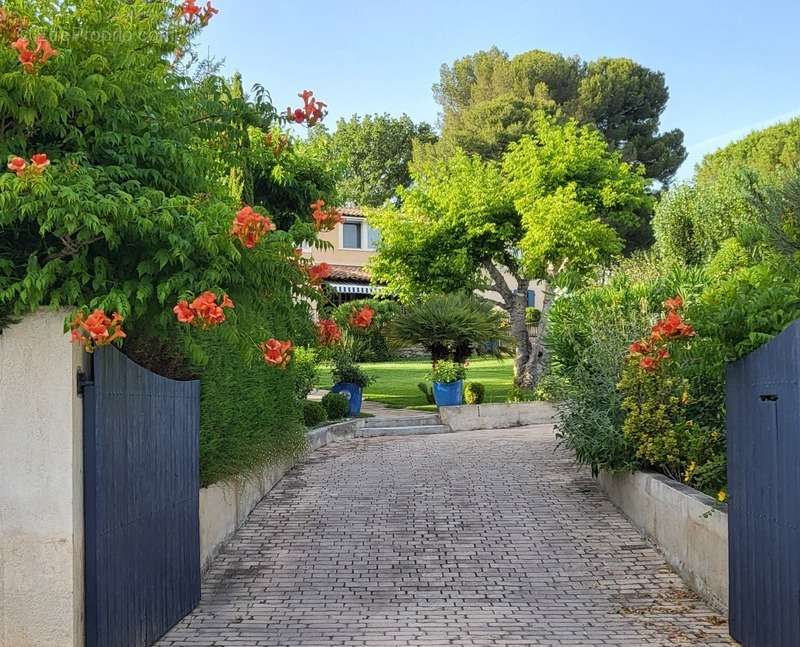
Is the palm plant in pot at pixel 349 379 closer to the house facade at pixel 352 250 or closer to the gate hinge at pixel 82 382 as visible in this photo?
the gate hinge at pixel 82 382

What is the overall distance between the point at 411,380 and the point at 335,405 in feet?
29.6

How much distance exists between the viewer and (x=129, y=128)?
17.9 feet

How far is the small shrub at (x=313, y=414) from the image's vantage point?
16.8 metres

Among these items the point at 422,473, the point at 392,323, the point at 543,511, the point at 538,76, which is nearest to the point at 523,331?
the point at 392,323

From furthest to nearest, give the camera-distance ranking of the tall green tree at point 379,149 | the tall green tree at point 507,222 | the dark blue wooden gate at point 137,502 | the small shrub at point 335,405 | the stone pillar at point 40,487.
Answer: the tall green tree at point 379,149 < the tall green tree at point 507,222 < the small shrub at point 335,405 < the dark blue wooden gate at point 137,502 < the stone pillar at point 40,487

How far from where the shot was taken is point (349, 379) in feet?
62.6

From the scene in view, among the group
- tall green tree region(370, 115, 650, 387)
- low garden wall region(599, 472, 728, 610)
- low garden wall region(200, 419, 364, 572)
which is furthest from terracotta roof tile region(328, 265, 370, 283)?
low garden wall region(599, 472, 728, 610)

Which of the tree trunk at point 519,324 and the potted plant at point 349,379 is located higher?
the tree trunk at point 519,324

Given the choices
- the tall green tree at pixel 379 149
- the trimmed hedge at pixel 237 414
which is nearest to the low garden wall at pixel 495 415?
the trimmed hedge at pixel 237 414

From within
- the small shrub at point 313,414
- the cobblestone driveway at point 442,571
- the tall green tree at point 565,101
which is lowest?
the cobblestone driveway at point 442,571

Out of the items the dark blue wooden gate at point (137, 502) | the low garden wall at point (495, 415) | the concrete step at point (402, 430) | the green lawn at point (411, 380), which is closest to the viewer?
the dark blue wooden gate at point (137, 502)

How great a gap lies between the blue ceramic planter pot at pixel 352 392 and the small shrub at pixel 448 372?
2.14m

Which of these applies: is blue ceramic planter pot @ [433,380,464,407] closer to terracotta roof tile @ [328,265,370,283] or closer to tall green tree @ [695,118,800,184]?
terracotta roof tile @ [328,265,370,283]

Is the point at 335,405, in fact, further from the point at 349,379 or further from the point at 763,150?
the point at 763,150
